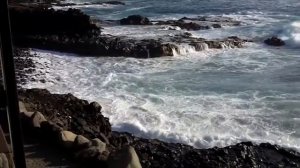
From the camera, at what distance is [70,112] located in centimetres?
1050

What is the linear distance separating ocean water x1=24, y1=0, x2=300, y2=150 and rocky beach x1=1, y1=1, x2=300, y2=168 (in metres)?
0.33

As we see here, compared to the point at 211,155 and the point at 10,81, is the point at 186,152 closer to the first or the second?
the point at 211,155

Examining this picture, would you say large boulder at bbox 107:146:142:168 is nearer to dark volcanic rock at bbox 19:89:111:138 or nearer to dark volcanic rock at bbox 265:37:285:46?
dark volcanic rock at bbox 19:89:111:138

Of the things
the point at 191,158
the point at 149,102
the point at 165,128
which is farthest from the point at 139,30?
the point at 191,158

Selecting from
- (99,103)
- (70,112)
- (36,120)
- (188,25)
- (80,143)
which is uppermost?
(36,120)

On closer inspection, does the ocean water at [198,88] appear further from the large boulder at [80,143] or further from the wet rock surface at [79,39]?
the large boulder at [80,143]

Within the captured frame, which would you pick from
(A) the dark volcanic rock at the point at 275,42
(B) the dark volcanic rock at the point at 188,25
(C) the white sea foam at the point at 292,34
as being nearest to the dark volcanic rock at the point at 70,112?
(A) the dark volcanic rock at the point at 275,42

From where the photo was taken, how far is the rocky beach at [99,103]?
7590mm

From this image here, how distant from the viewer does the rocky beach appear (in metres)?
7.59

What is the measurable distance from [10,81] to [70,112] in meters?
7.20

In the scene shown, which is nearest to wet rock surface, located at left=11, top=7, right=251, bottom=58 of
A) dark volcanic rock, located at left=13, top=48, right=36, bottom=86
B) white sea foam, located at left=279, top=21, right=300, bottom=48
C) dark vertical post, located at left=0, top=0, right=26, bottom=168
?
dark volcanic rock, located at left=13, top=48, right=36, bottom=86

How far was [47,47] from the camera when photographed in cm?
1920

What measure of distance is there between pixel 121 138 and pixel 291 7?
2480cm

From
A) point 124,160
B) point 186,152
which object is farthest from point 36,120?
point 186,152
